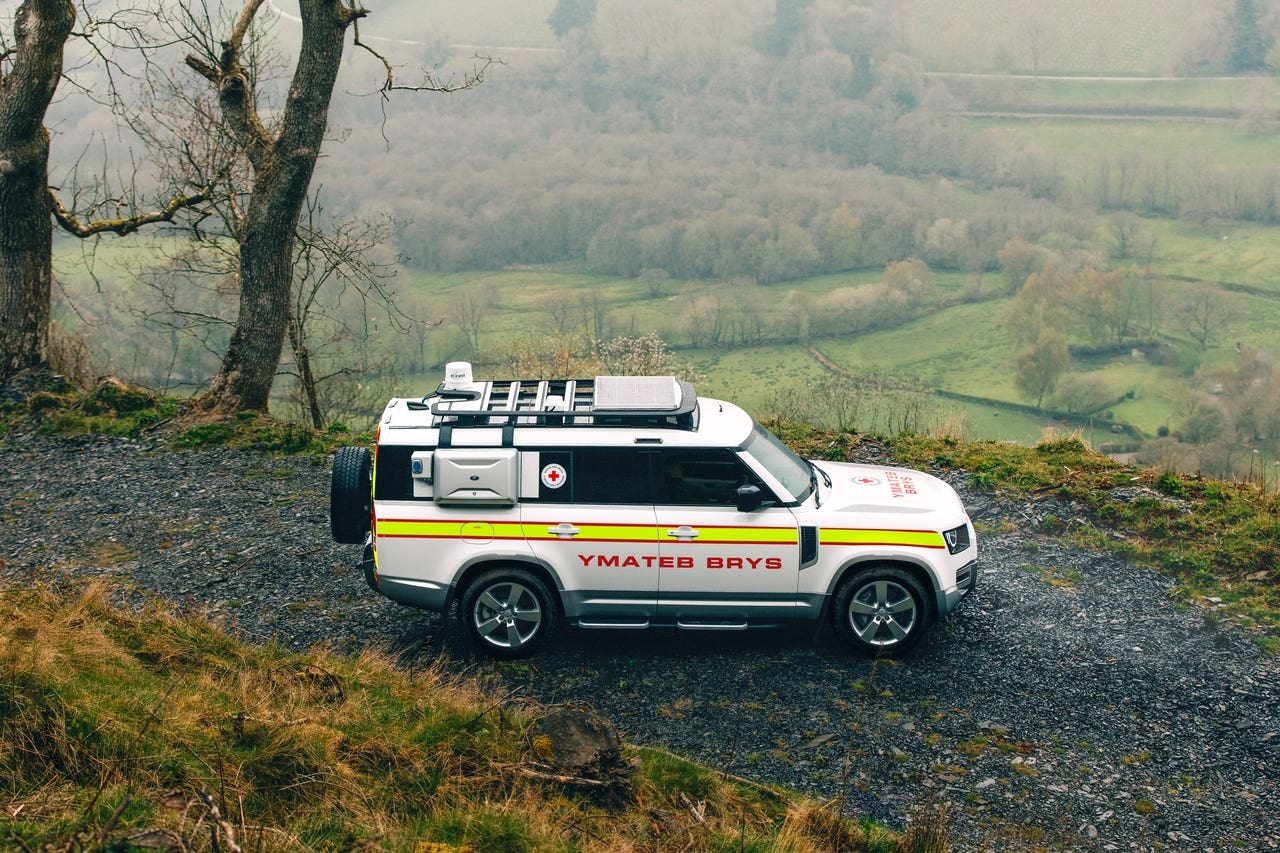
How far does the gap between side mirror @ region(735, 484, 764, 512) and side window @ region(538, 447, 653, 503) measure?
2.40ft

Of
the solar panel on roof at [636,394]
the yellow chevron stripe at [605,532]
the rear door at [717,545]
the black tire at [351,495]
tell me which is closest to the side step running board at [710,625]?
the rear door at [717,545]

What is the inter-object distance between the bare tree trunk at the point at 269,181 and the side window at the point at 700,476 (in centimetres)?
943

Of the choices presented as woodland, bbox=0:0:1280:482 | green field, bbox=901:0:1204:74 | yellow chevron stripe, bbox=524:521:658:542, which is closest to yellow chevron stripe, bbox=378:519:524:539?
yellow chevron stripe, bbox=524:521:658:542

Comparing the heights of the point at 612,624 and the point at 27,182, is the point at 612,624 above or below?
below

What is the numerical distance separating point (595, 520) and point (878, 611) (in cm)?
245

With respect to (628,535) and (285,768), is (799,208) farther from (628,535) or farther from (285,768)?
(285,768)

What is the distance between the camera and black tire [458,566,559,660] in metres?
8.82

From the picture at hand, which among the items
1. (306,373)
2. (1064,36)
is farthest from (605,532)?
(1064,36)

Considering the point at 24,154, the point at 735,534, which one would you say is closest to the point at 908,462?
the point at 735,534

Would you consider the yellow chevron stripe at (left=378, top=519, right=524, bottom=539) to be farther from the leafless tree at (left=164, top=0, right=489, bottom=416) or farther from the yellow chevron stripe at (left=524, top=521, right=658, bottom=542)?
the leafless tree at (left=164, top=0, right=489, bottom=416)

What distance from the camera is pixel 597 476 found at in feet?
28.9

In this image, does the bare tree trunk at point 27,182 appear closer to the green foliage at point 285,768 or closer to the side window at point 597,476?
the green foliage at point 285,768

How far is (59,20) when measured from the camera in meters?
16.1

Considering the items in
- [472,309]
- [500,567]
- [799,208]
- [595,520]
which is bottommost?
[500,567]
